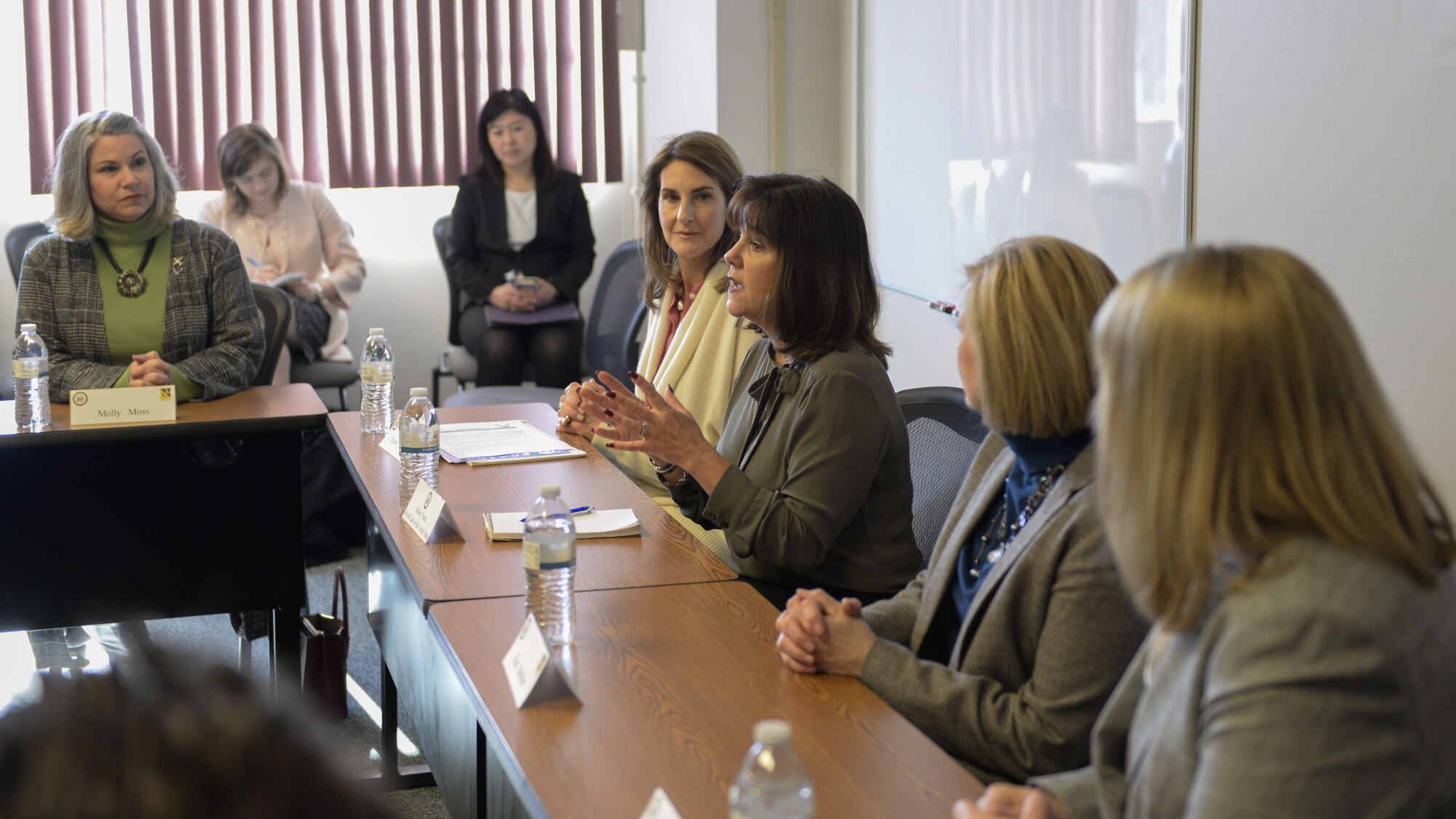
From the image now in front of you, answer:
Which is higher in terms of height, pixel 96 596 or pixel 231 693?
pixel 231 693

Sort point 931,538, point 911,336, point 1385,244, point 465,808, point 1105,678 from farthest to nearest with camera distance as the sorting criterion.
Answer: point 911,336, point 931,538, point 1385,244, point 465,808, point 1105,678

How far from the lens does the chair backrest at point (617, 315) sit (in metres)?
4.59

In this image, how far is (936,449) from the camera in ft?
7.98

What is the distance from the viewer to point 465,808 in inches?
77.7

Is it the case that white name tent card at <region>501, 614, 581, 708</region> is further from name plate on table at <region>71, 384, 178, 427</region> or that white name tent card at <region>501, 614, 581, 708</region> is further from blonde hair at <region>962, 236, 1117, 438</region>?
name plate on table at <region>71, 384, 178, 427</region>

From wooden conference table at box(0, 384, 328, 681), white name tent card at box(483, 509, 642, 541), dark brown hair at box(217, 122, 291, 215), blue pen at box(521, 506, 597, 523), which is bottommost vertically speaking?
wooden conference table at box(0, 384, 328, 681)

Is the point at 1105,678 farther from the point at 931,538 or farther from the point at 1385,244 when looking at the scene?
the point at 1385,244

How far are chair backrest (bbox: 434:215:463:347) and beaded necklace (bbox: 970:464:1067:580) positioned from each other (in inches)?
167

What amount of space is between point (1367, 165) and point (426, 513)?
1.64 metres

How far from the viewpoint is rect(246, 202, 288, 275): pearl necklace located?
551cm

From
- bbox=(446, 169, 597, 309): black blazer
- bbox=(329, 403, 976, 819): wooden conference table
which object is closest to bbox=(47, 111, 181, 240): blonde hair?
bbox=(329, 403, 976, 819): wooden conference table

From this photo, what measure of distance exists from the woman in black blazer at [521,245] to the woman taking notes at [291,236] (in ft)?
1.58

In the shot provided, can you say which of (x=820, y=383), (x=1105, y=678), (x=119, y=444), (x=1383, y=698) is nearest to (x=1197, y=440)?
(x=1383, y=698)

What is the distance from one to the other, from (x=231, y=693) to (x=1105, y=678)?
3.60 ft
